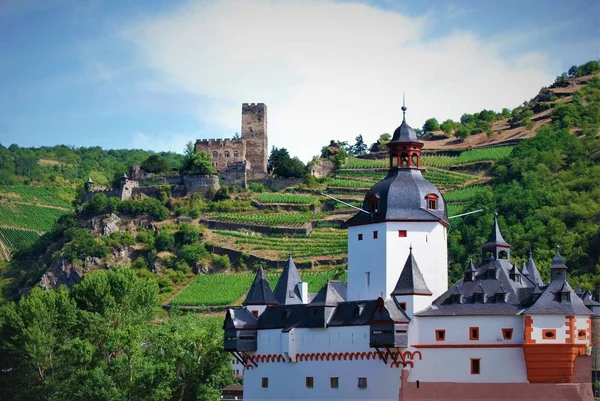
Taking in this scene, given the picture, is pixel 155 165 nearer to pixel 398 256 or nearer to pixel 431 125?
pixel 431 125

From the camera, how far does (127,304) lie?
78625 millimetres

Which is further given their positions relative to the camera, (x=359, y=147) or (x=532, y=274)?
(x=359, y=147)

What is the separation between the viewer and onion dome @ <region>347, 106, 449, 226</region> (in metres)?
60.4

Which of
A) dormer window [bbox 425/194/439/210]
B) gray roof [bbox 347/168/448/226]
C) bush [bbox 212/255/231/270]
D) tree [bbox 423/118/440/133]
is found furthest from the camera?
tree [bbox 423/118/440/133]

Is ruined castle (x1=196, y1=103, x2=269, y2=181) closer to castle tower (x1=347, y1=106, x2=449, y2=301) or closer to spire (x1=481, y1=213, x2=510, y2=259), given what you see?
spire (x1=481, y1=213, x2=510, y2=259)

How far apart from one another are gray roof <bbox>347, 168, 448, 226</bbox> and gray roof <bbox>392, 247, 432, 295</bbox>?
8.71ft

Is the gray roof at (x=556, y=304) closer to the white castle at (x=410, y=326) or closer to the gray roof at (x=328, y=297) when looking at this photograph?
the white castle at (x=410, y=326)

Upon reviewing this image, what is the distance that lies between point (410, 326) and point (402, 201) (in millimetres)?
6771

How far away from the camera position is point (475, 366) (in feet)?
180

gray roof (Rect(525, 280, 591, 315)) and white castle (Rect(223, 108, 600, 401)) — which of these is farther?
white castle (Rect(223, 108, 600, 401))

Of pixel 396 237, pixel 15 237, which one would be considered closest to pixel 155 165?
pixel 15 237

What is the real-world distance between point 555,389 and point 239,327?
16224 mm

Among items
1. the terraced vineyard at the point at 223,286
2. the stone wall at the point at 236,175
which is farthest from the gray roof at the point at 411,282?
the stone wall at the point at 236,175

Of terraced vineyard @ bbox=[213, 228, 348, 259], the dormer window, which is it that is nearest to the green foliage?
terraced vineyard @ bbox=[213, 228, 348, 259]
